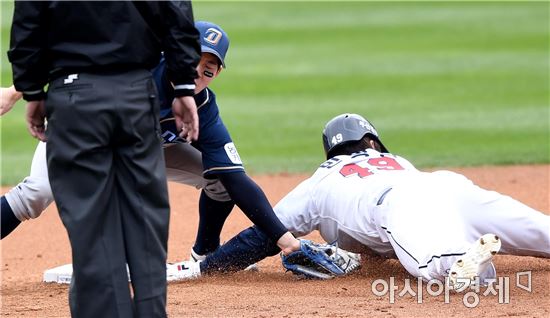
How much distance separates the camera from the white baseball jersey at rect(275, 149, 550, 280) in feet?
16.1

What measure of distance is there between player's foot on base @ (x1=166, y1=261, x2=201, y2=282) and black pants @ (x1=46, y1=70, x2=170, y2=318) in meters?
1.70

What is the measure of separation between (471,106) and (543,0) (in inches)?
467

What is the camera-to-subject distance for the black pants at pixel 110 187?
11.9 ft

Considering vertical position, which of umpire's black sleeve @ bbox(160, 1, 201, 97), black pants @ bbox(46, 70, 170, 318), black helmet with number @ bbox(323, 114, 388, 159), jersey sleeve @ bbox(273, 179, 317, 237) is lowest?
jersey sleeve @ bbox(273, 179, 317, 237)

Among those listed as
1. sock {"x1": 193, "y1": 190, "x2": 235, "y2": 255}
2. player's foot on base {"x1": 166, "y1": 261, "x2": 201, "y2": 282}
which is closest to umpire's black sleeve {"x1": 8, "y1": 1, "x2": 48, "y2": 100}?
player's foot on base {"x1": 166, "y1": 261, "x2": 201, "y2": 282}

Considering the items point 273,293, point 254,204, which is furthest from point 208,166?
point 273,293

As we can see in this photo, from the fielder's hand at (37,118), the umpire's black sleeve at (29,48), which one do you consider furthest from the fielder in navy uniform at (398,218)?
the umpire's black sleeve at (29,48)

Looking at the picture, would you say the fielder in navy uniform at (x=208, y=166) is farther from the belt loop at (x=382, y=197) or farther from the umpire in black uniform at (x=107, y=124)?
the umpire in black uniform at (x=107, y=124)

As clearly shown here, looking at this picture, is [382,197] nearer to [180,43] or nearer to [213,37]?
[213,37]

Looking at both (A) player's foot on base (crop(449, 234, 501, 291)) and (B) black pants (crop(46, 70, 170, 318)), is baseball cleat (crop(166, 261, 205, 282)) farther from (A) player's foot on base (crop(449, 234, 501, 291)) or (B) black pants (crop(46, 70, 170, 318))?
(B) black pants (crop(46, 70, 170, 318))

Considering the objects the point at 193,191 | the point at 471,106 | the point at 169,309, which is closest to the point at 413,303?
the point at 169,309

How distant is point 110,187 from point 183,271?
1.89 m

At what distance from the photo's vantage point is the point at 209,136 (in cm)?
536

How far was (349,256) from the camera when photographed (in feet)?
17.8
